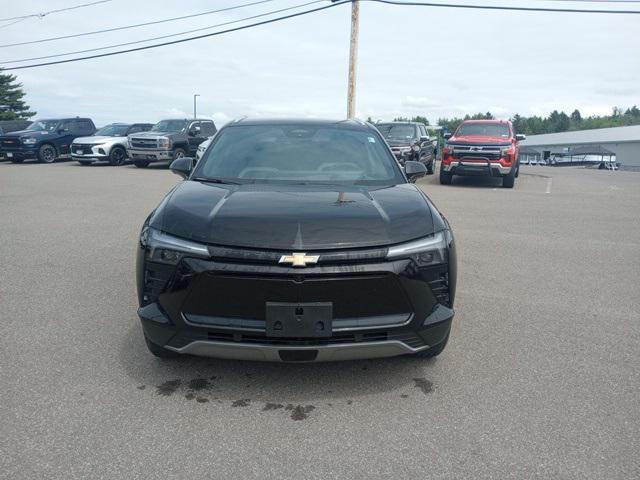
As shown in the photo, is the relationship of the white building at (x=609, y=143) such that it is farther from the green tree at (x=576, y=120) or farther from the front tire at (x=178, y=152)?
the green tree at (x=576, y=120)

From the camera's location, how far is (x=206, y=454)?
2.67 meters

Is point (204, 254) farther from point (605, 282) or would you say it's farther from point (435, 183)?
point (435, 183)

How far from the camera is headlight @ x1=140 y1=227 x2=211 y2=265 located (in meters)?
3.00

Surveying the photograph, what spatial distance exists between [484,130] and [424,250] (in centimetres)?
1426

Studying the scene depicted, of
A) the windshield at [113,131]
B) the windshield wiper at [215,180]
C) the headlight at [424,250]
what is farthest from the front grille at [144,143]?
the headlight at [424,250]

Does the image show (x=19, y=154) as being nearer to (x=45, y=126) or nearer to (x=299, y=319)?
(x=45, y=126)

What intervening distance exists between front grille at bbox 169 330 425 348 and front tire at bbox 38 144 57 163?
23.1 m

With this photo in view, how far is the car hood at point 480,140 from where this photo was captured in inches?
605

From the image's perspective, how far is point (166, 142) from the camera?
19.9 metres

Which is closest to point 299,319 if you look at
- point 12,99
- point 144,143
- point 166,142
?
point 166,142

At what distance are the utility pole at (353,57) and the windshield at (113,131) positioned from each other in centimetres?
962

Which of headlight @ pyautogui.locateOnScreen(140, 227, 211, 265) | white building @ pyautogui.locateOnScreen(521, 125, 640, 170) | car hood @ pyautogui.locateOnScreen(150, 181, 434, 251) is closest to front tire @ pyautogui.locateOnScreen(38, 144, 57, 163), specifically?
car hood @ pyautogui.locateOnScreen(150, 181, 434, 251)

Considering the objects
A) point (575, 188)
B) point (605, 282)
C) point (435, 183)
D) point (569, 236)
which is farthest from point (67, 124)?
point (605, 282)

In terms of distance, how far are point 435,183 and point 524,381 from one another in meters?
14.2
